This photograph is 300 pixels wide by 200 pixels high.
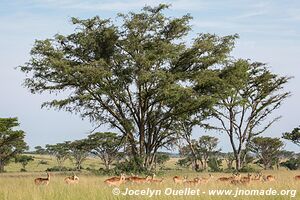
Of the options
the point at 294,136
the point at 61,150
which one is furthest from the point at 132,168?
the point at 61,150

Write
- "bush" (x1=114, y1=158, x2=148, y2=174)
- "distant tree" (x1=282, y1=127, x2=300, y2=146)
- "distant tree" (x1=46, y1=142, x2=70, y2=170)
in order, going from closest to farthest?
"bush" (x1=114, y1=158, x2=148, y2=174), "distant tree" (x1=282, y1=127, x2=300, y2=146), "distant tree" (x1=46, y1=142, x2=70, y2=170)

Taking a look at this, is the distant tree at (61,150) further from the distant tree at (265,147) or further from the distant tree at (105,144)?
the distant tree at (265,147)

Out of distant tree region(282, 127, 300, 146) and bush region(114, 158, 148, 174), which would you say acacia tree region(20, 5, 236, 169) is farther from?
distant tree region(282, 127, 300, 146)

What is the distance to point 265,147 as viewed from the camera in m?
66.7

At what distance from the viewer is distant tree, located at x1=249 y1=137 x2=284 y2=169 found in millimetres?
64812

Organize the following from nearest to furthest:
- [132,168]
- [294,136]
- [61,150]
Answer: [132,168]
[294,136]
[61,150]

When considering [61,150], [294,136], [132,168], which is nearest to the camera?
[132,168]

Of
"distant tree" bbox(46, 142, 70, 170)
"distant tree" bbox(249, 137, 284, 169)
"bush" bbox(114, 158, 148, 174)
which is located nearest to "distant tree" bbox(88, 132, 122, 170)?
"distant tree" bbox(46, 142, 70, 170)

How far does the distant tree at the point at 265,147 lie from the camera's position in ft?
213

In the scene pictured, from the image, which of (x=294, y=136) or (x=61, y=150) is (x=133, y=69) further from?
(x=61, y=150)

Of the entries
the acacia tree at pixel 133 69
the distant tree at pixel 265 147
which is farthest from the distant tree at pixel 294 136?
the acacia tree at pixel 133 69

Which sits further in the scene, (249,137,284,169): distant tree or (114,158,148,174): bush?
(249,137,284,169): distant tree

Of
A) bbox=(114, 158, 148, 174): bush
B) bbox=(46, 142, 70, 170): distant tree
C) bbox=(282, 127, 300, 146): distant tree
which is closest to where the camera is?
bbox=(114, 158, 148, 174): bush

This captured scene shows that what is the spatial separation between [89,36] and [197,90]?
25.0 feet
